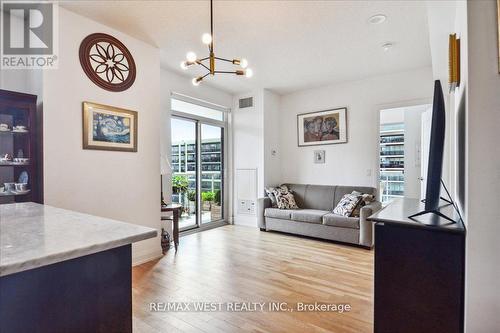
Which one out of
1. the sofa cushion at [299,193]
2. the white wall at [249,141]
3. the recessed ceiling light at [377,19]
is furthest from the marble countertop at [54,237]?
the sofa cushion at [299,193]

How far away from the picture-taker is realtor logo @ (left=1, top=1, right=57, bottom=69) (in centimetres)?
245

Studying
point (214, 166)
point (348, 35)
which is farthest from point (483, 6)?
point (214, 166)

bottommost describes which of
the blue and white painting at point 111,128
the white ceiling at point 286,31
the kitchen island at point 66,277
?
the kitchen island at point 66,277

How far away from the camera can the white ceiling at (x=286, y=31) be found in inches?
97.6

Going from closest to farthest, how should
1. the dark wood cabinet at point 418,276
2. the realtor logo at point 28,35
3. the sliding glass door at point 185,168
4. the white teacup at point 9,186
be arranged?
the dark wood cabinet at point 418,276
the white teacup at point 9,186
the realtor logo at point 28,35
the sliding glass door at point 185,168

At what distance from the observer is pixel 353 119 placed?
15.5 feet

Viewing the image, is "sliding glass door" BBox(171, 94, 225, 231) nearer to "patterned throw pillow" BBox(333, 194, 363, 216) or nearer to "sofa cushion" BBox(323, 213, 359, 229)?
"sofa cushion" BBox(323, 213, 359, 229)

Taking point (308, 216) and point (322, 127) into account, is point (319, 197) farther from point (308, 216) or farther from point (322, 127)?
point (322, 127)

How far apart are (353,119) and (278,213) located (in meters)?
2.20

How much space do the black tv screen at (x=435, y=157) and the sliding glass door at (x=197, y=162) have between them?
3.76m

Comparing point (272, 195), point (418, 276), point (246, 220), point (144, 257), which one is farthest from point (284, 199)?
point (418, 276)

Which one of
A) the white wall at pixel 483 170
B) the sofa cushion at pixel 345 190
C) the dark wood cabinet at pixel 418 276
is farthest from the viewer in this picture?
the sofa cushion at pixel 345 190

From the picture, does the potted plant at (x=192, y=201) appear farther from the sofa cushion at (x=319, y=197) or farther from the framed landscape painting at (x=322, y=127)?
the framed landscape painting at (x=322, y=127)

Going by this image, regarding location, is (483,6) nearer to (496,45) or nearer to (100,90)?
(496,45)
